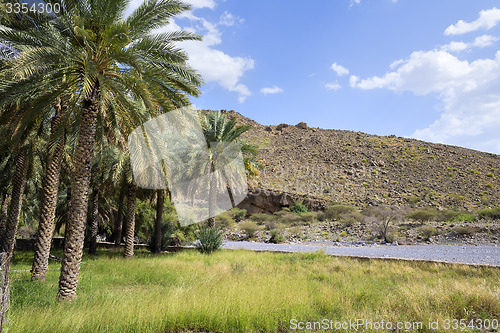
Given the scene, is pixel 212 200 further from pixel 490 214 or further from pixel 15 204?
pixel 490 214

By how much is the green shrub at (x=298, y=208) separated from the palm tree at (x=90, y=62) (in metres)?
38.6

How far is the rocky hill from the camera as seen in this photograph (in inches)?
1884

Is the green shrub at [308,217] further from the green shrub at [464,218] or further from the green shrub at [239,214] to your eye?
the green shrub at [464,218]

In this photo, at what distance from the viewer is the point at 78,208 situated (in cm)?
830

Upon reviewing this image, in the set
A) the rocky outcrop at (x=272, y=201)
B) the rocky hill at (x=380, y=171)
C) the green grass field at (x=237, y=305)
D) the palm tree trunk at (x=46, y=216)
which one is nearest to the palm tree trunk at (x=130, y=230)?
the palm tree trunk at (x=46, y=216)

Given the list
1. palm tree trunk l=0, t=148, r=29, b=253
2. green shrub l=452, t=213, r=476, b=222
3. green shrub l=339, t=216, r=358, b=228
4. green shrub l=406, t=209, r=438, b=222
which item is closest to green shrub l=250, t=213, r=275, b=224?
green shrub l=339, t=216, r=358, b=228

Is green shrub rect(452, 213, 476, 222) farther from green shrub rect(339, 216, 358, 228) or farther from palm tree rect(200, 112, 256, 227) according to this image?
palm tree rect(200, 112, 256, 227)

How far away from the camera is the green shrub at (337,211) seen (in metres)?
41.7

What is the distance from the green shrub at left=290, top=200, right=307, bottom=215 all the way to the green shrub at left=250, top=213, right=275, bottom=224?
3897mm

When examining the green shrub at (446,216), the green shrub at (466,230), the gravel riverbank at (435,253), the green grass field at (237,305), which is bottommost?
the gravel riverbank at (435,253)

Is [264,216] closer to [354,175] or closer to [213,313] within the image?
[354,175]

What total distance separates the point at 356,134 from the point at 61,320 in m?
82.3

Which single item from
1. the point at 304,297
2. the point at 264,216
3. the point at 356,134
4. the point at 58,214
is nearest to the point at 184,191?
the point at 58,214

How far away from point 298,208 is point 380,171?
22197 mm
